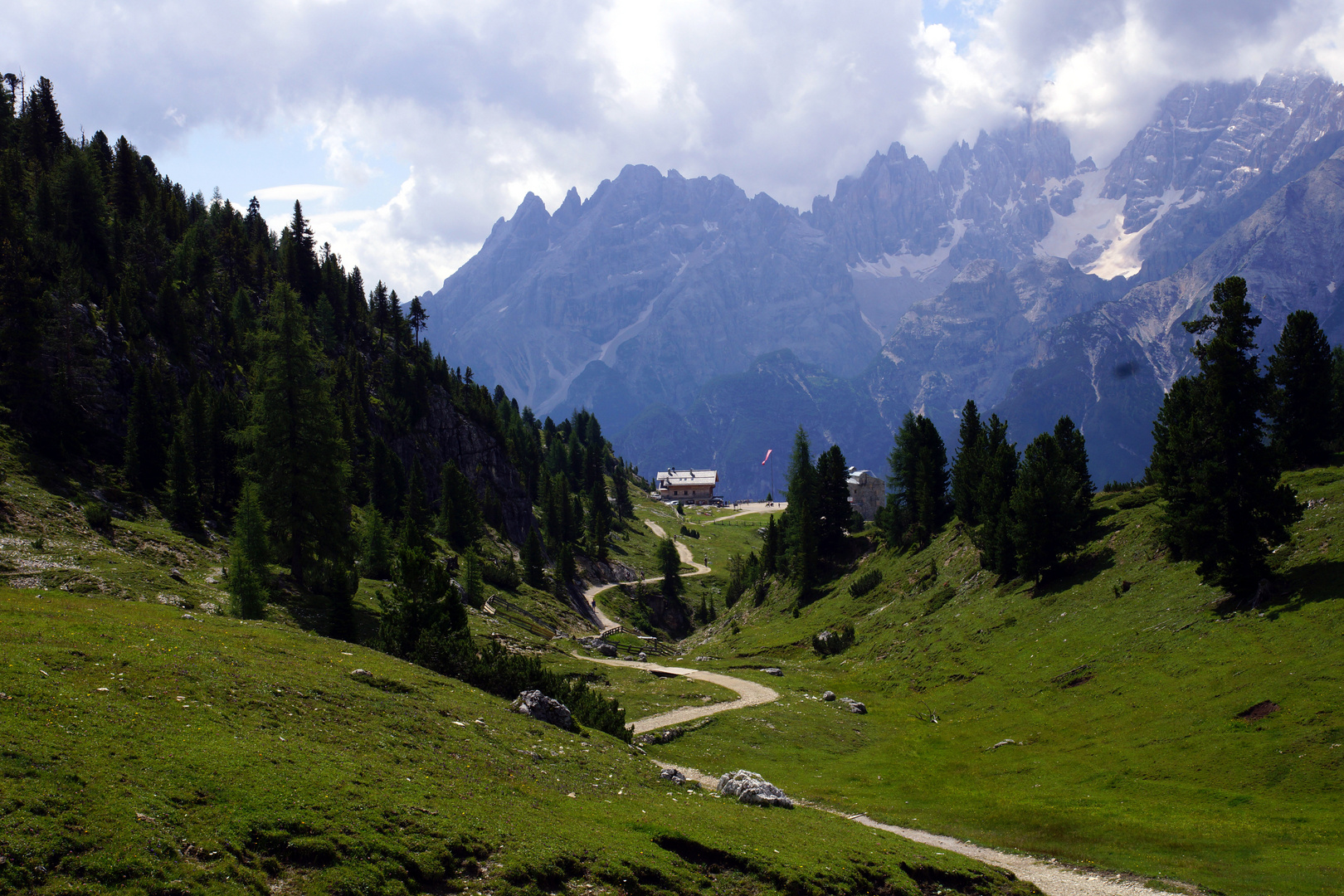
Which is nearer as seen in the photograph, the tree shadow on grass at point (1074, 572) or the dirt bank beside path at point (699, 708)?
the dirt bank beside path at point (699, 708)

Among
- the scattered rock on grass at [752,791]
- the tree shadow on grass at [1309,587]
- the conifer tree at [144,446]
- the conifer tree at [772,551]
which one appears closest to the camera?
the scattered rock on grass at [752,791]

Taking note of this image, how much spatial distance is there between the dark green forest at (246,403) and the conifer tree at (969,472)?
199 feet

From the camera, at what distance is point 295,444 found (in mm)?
57562

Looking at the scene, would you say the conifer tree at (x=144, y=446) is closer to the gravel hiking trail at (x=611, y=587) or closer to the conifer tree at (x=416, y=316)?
the gravel hiking trail at (x=611, y=587)

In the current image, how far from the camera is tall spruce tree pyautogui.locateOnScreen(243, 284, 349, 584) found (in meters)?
56.5

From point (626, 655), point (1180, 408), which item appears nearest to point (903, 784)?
point (1180, 408)

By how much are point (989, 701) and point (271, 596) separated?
5352cm

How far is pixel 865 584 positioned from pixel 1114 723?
55.7 meters

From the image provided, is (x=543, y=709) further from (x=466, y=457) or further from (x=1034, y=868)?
(x=466, y=457)

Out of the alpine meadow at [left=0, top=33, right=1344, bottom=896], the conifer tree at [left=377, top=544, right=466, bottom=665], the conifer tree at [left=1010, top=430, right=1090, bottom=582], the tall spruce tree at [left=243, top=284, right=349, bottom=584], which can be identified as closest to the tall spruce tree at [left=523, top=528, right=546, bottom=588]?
the alpine meadow at [left=0, top=33, right=1344, bottom=896]

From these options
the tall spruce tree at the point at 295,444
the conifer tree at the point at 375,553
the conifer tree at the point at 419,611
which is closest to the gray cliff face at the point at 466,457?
the conifer tree at the point at 375,553

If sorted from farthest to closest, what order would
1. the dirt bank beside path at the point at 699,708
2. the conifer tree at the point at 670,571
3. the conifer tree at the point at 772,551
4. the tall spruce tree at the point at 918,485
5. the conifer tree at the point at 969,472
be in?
the conifer tree at the point at 670,571
the conifer tree at the point at 772,551
the tall spruce tree at the point at 918,485
the conifer tree at the point at 969,472
the dirt bank beside path at the point at 699,708

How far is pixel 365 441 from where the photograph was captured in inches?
4592

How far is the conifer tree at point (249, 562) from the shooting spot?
1730 inches
